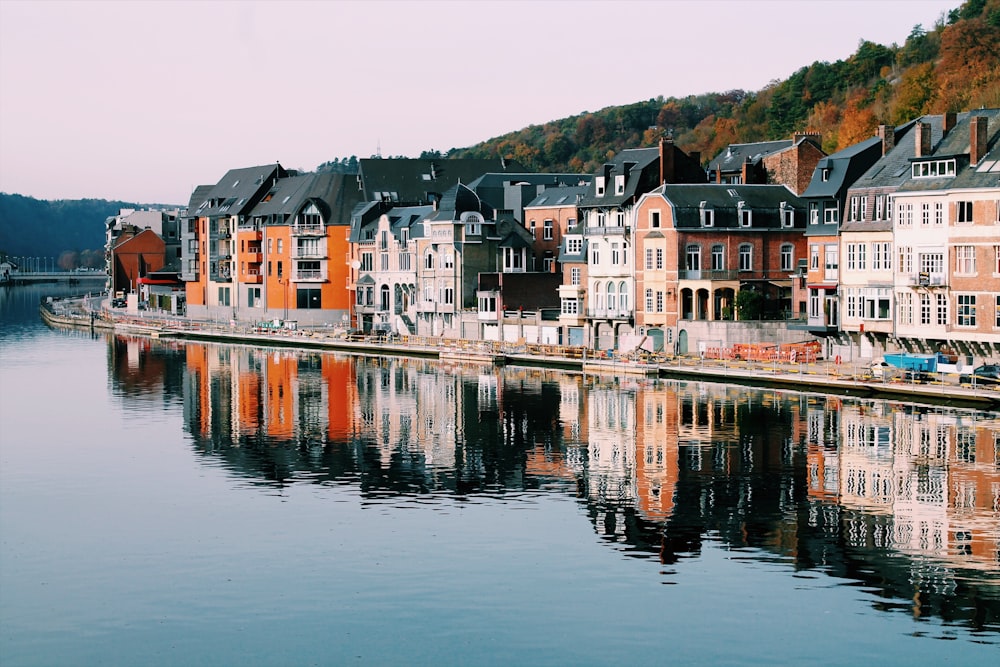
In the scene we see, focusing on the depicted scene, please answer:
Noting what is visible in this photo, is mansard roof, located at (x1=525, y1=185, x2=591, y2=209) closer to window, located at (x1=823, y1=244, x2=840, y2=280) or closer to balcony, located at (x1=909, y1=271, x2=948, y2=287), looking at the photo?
window, located at (x1=823, y1=244, x2=840, y2=280)

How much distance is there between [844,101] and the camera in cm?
13762

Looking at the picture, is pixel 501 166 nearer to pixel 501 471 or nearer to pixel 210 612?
pixel 501 471

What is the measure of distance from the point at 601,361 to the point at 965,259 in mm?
22740

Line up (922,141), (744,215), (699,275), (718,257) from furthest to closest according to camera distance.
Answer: (744,215)
(718,257)
(699,275)
(922,141)

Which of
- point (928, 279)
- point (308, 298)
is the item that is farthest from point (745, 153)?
point (308, 298)

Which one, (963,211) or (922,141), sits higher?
(922,141)

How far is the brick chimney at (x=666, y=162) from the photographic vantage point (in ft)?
298

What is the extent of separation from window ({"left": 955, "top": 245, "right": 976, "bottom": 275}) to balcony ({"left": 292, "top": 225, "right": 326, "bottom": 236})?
2671 inches

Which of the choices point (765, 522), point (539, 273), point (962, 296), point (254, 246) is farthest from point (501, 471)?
point (254, 246)

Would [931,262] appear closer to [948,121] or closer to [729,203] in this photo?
[948,121]

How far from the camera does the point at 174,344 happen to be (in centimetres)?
11750

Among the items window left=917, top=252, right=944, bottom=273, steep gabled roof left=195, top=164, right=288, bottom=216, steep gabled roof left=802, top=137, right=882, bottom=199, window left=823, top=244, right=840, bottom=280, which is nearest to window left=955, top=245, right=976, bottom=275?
window left=917, top=252, right=944, bottom=273

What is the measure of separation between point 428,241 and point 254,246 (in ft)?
108

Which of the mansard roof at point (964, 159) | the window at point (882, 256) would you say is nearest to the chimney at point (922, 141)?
the mansard roof at point (964, 159)
